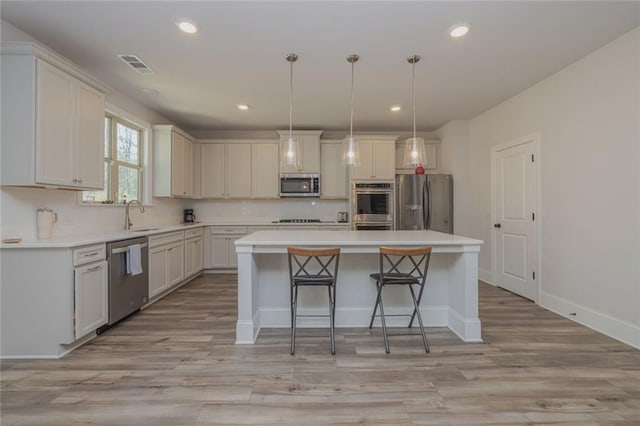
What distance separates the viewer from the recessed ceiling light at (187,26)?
7.94 feet

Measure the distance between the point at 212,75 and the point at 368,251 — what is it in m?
2.63

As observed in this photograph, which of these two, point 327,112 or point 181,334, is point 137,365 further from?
point 327,112

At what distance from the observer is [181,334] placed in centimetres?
284

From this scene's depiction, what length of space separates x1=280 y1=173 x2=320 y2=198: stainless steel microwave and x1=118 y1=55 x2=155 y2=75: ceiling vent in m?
2.67

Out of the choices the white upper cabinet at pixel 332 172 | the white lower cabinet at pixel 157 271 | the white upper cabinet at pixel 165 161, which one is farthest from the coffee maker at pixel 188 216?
the white upper cabinet at pixel 332 172

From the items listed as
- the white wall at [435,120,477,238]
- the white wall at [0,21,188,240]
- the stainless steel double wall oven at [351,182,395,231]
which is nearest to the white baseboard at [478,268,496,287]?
the white wall at [435,120,477,238]

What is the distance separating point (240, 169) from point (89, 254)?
3302mm

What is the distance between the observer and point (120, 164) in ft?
13.1

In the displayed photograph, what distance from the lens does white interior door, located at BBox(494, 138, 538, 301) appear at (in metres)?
3.78

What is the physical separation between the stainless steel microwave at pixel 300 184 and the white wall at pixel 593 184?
10.5 ft

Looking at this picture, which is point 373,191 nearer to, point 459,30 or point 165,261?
point 459,30

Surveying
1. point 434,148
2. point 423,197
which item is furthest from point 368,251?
point 434,148

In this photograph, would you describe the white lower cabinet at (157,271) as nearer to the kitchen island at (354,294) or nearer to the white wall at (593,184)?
the kitchen island at (354,294)

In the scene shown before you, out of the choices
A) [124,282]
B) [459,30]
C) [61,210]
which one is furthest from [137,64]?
[459,30]
